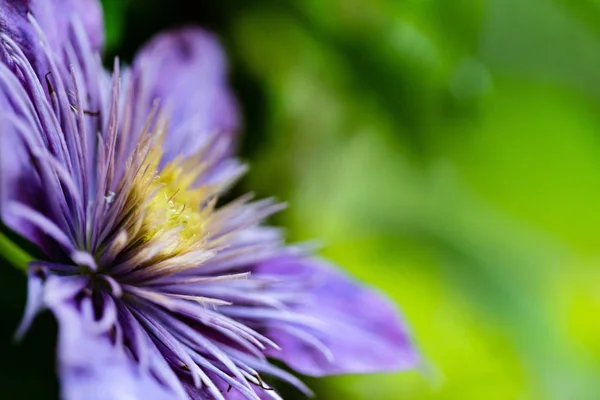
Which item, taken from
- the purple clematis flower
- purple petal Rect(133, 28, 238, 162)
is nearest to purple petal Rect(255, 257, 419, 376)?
the purple clematis flower

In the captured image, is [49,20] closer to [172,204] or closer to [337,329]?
[172,204]

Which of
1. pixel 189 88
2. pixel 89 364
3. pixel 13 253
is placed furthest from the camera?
pixel 189 88

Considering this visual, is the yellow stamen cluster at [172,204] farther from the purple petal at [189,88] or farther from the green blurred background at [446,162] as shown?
the green blurred background at [446,162]

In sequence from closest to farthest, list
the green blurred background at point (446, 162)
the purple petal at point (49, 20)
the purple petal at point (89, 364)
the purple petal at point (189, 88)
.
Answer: the purple petal at point (89, 364), the purple petal at point (49, 20), the purple petal at point (189, 88), the green blurred background at point (446, 162)

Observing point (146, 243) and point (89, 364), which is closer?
point (89, 364)

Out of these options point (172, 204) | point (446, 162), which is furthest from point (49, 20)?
point (446, 162)

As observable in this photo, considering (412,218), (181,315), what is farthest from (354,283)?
(412,218)

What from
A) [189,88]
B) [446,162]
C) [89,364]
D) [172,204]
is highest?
[446,162]

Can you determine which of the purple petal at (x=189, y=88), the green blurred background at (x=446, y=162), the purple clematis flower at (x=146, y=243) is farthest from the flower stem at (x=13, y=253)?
the green blurred background at (x=446, y=162)
